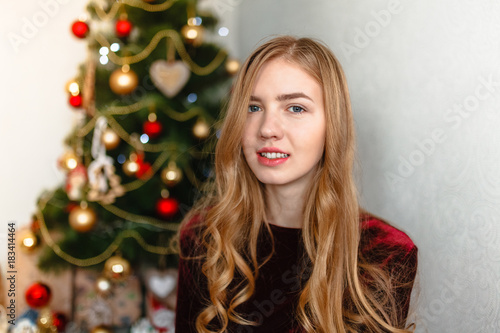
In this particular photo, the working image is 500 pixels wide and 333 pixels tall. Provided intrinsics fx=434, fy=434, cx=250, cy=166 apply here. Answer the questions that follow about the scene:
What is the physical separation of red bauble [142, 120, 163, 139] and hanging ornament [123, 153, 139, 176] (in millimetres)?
120

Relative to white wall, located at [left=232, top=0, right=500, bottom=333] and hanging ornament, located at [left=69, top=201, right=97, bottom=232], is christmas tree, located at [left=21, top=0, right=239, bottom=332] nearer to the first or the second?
hanging ornament, located at [left=69, top=201, right=97, bottom=232]

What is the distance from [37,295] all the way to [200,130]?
3.39 ft

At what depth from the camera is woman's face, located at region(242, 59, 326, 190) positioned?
1184 mm

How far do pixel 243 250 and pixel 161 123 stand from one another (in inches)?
33.6

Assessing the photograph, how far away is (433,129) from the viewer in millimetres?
1255

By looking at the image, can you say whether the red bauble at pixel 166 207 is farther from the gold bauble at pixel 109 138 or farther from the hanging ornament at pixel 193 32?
the hanging ornament at pixel 193 32

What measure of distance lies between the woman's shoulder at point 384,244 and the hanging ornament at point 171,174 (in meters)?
0.94

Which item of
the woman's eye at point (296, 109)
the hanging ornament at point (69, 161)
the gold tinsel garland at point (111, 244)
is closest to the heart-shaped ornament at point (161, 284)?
the gold tinsel garland at point (111, 244)

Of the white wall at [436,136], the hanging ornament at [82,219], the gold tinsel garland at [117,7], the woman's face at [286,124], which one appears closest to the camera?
the white wall at [436,136]

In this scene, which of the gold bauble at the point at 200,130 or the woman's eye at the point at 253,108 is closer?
the woman's eye at the point at 253,108

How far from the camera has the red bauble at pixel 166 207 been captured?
1938mm

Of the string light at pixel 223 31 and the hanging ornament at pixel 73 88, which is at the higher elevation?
the string light at pixel 223 31

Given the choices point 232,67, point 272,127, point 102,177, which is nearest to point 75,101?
point 102,177

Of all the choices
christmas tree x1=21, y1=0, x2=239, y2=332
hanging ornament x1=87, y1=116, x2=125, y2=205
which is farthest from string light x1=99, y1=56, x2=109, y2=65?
hanging ornament x1=87, y1=116, x2=125, y2=205
